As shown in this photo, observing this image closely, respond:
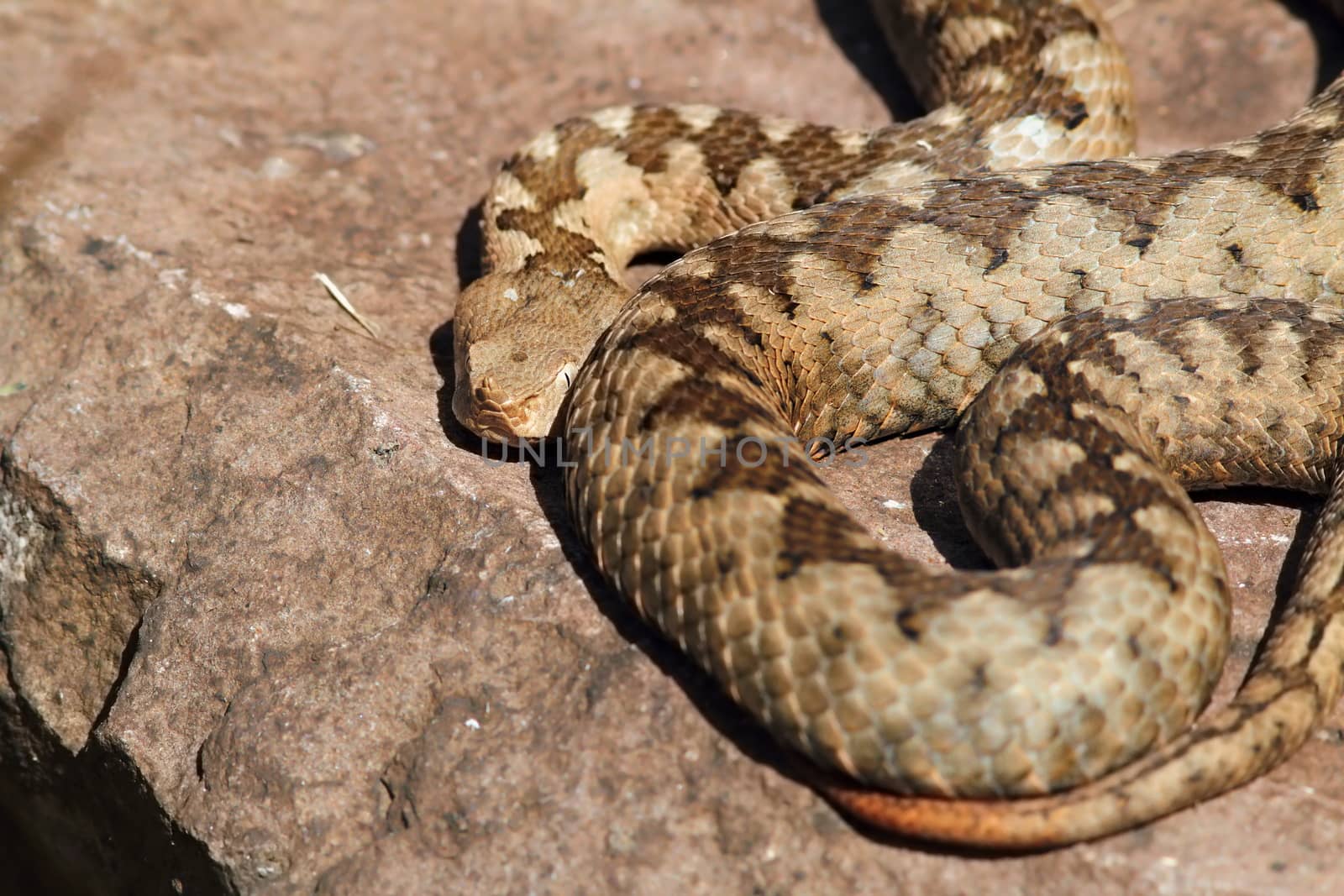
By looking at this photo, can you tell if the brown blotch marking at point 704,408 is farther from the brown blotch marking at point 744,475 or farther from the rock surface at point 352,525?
the rock surface at point 352,525

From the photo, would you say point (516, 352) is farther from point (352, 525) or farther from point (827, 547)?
point (827, 547)

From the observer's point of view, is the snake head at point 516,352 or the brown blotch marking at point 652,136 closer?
the snake head at point 516,352

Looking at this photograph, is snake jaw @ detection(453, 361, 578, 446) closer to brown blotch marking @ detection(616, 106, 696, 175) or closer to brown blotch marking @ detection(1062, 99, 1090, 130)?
brown blotch marking @ detection(616, 106, 696, 175)

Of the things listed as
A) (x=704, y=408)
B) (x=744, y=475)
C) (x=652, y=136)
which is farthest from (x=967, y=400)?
(x=652, y=136)

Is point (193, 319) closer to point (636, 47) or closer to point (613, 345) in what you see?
point (613, 345)

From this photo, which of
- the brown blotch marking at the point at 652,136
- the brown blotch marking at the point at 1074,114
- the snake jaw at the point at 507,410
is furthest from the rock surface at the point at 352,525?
the brown blotch marking at the point at 1074,114

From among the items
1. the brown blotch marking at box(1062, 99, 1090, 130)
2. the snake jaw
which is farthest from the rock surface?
the brown blotch marking at box(1062, 99, 1090, 130)
